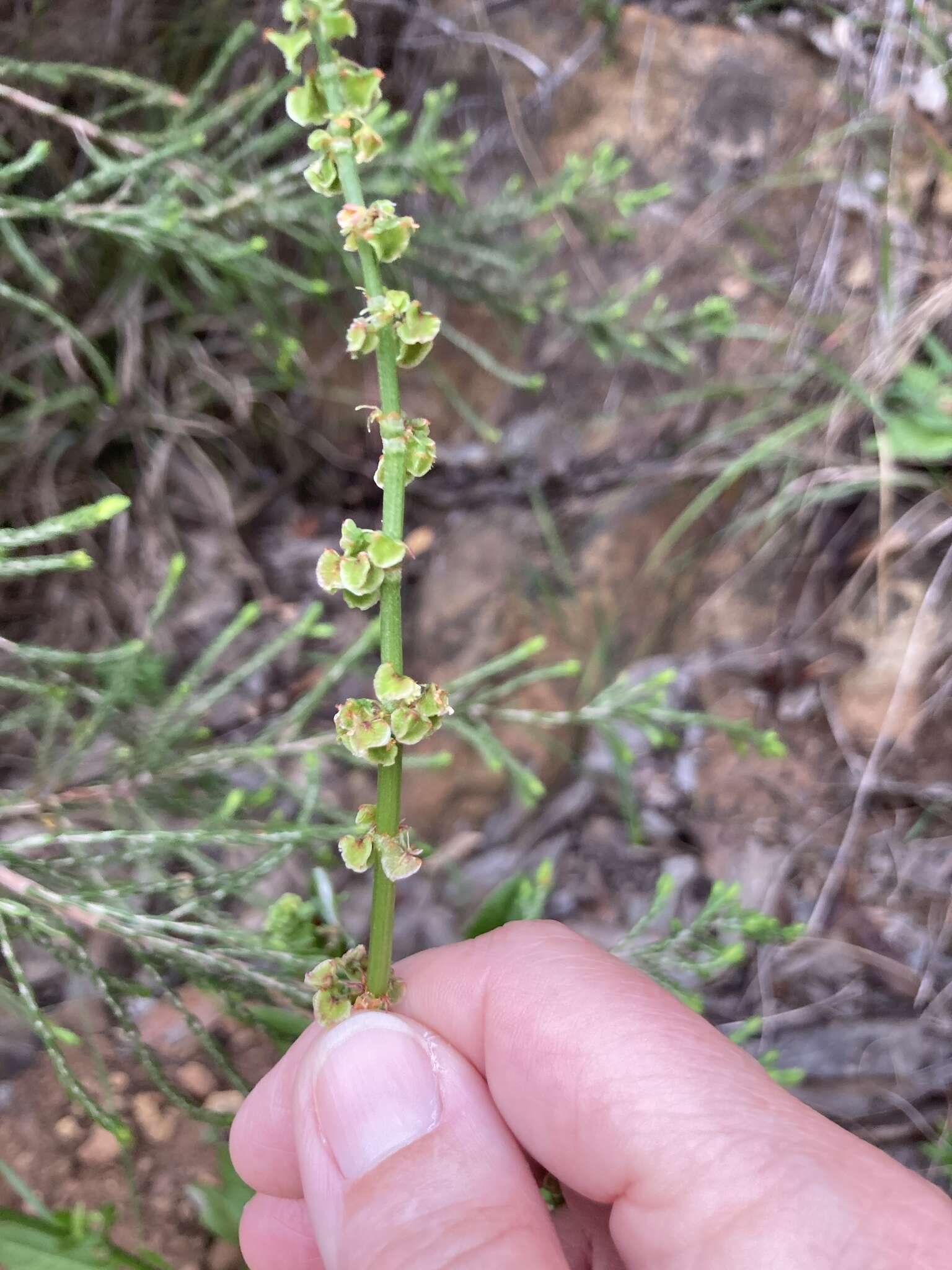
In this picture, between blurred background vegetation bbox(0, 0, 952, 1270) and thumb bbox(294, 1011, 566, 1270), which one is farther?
blurred background vegetation bbox(0, 0, 952, 1270)

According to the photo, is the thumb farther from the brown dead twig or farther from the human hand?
the brown dead twig

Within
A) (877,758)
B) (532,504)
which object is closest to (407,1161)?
(877,758)

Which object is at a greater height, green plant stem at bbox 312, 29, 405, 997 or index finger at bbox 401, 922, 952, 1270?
green plant stem at bbox 312, 29, 405, 997

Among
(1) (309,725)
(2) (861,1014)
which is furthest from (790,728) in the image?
(1) (309,725)

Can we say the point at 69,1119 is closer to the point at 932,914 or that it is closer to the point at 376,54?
the point at 932,914

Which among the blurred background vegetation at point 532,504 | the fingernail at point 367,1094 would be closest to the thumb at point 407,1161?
the fingernail at point 367,1094

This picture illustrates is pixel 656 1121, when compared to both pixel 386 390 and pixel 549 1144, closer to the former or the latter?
pixel 549 1144

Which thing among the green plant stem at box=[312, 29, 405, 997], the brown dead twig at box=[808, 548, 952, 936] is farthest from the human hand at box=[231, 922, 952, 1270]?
the brown dead twig at box=[808, 548, 952, 936]
